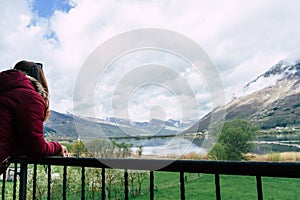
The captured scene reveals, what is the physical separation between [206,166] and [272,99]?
5657 inches

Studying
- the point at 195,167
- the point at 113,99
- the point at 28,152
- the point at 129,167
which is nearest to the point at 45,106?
the point at 28,152

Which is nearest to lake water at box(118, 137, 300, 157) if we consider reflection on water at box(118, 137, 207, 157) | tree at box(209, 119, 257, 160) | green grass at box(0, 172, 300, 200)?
reflection on water at box(118, 137, 207, 157)

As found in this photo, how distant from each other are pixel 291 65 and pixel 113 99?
19806cm

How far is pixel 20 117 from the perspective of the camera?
1.33m

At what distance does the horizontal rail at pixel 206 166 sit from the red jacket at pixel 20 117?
0.85 ft

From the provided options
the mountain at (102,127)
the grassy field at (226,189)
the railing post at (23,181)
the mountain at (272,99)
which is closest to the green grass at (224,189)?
the grassy field at (226,189)

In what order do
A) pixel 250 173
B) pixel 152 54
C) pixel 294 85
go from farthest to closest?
pixel 294 85
pixel 152 54
pixel 250 173

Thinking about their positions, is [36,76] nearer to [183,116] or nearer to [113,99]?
[113,99]

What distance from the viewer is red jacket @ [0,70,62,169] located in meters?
1.34

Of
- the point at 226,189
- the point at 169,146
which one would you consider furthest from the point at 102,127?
the point at 226,189

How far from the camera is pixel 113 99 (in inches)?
130

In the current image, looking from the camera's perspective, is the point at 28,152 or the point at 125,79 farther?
the point at 125,79

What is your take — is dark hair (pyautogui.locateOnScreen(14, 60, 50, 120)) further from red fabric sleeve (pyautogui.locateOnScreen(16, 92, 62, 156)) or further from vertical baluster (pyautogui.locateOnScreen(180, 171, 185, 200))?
vertical baluster (pyautogui.locateOnScreen(180, 171, 185, 200))

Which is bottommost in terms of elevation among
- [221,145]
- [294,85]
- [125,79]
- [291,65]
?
[221,145]
